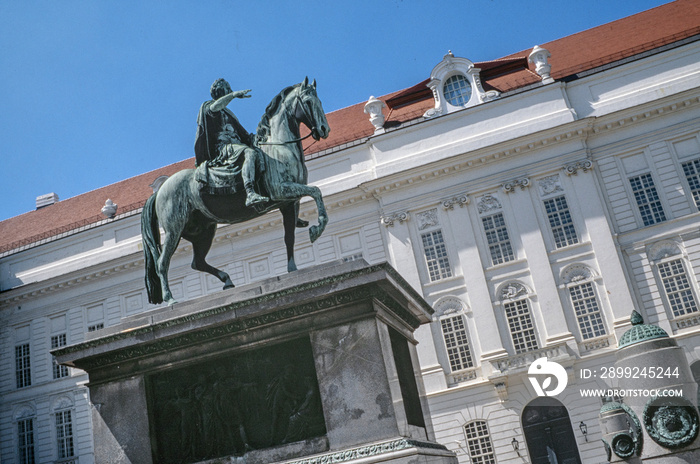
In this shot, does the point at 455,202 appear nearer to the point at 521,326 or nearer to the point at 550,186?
the point at 550,186

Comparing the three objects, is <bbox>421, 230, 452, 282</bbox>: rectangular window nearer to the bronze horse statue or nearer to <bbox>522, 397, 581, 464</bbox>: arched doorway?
<bbox>522, 397, 581, 464</bbox>: arched doorway

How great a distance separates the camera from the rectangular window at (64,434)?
3284 cm

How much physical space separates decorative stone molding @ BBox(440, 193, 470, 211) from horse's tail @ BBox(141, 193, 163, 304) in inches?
859

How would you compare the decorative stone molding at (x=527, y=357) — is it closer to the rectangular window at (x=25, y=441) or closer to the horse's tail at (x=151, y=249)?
the horse's tail at (x=151, y=249)

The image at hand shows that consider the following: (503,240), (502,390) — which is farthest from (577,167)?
(502,390)

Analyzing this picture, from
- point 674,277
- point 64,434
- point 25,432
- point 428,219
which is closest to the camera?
point 674,277

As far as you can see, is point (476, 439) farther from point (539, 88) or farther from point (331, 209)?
point (539, 88)

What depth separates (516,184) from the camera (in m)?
29.5

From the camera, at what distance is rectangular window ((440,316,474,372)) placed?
28.2 m

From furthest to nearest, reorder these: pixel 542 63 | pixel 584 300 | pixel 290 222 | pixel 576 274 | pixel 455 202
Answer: pixel 542 63 < pixel 455 202 < pixel 576 274 < pixel 584 300 < pixel 290 222

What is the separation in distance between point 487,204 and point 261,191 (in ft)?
73.7

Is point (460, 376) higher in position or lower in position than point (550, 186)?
lower

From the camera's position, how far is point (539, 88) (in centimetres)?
3027

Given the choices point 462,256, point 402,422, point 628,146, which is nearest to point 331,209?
point 462,256
